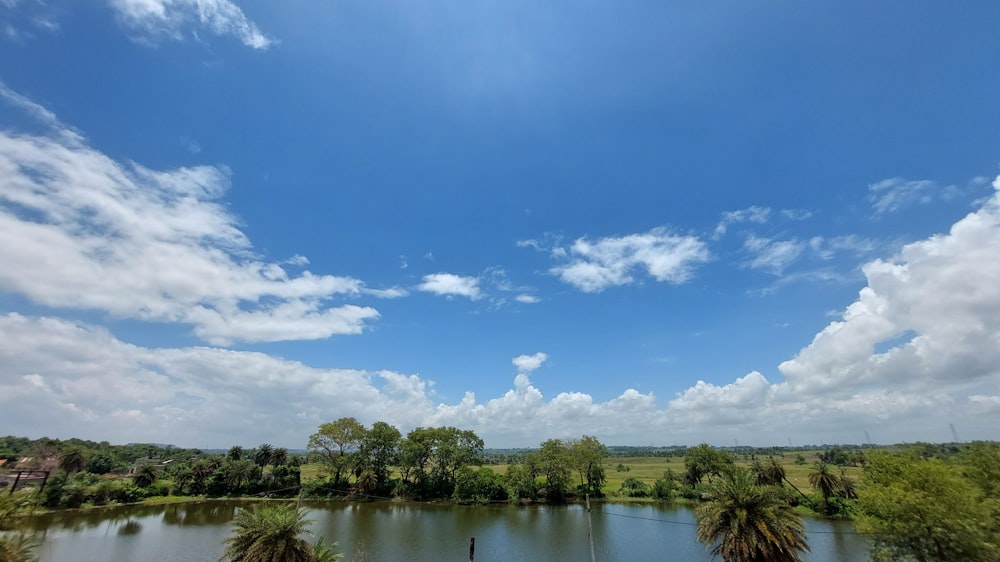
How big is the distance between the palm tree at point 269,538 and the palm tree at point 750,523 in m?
19.4

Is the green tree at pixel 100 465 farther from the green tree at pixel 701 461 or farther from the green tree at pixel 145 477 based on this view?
the green tree at pixel 701 461

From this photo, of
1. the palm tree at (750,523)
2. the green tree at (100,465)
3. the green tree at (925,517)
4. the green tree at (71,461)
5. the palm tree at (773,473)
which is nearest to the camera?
the green tree at (925,517)

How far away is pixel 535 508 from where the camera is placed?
6084 centimetres

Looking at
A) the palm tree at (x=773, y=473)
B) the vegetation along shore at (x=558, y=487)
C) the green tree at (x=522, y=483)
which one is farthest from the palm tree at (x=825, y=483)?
the green tree at (x=522, y=483)

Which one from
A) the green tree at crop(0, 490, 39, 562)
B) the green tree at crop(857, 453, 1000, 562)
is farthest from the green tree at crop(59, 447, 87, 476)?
the green tree at crop(857, 453, 1000, 562)

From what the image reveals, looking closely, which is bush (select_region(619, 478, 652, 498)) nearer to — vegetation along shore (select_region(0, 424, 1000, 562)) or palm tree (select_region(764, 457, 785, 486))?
vegetation along shore (select_region(0, 424, 1000, 562))

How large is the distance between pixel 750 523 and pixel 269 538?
72.5ft

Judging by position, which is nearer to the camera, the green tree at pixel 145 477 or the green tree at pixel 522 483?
the green tree at pixel 145 477

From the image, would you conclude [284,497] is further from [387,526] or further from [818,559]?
[818,559]

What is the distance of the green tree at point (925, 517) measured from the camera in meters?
18.2

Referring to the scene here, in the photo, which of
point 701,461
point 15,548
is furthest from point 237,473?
point 701,461

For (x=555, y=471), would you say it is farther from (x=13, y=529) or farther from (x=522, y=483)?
(x=13, y=529)

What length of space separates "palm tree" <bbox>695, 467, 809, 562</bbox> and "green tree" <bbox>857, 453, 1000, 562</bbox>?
449 cm

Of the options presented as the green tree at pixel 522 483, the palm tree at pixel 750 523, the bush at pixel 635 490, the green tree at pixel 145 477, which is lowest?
the bush at pixel 635 490
